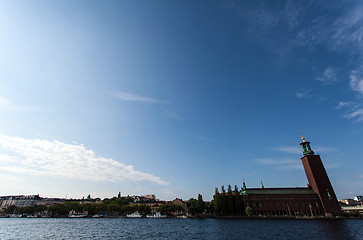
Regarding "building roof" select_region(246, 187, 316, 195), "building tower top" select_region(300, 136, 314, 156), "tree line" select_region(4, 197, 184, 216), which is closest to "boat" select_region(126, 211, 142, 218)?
"tree line" select_region(4, 197, 184, 216)

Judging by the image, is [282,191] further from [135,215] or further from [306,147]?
[135,215]

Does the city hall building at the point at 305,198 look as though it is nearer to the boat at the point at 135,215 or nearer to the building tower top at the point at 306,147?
the building tower top at the point at 306,147

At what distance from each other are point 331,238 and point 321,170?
77958mm

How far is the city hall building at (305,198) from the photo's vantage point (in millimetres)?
95312

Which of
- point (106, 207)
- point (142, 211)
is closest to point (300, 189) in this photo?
point (142, 211)

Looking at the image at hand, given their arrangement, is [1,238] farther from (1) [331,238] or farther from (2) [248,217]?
(2) [248,217]

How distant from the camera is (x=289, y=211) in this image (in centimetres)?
9725

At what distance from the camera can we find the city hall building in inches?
3752

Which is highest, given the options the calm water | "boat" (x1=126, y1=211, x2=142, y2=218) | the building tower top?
the building tower top

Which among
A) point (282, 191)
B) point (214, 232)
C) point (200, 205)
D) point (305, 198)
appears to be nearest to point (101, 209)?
point (200, 205)

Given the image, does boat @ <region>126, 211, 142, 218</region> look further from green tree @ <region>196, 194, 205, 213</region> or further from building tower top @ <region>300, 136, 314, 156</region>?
building tower top @ <region>300, 136, 314, 156</region>

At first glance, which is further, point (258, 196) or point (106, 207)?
A: point (106, 207)

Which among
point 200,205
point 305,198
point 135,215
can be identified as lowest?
point 135,215

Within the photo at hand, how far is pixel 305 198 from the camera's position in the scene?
9869cm
